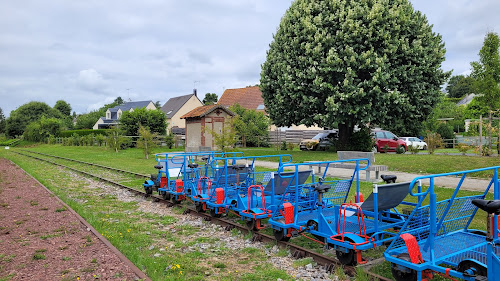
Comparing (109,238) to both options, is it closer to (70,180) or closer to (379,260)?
(379,260)

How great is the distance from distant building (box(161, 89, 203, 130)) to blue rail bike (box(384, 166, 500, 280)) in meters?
64.0

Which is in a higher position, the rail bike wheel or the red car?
the red car

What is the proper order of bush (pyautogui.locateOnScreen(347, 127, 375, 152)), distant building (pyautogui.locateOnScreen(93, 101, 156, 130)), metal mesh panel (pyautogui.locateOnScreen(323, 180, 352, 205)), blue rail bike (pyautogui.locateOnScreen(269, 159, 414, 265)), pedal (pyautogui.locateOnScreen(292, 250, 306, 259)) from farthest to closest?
1. distant building (pyautogui.locateOnScreen(93, 101, 156, 130))
2. bush (pyautogui.locateOnScreen(347, 127, 375, 152))
3. metal mesh panel (pyautogui.locateOnScreen(323, 180, 352, 205))
4. pedal (pyautogui.locateOnScreen(292, 250, 306, 259))
5. blue rail bike (pyautogui.locateOnScreen(269, 159, 414, 265))

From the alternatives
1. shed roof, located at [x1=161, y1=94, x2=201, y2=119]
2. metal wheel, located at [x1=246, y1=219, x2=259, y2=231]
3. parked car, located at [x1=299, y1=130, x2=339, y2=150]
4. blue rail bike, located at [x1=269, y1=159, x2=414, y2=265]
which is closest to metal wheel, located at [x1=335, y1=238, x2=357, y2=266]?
blue rail bike, located at [x1=269, y1=159, x2=414, y2=265]

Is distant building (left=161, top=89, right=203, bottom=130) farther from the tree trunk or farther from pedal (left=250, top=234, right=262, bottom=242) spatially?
pedal (left=250, top=234, right=262, bottom=242)

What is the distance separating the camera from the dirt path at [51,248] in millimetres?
5379

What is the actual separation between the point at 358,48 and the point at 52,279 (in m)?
18.7

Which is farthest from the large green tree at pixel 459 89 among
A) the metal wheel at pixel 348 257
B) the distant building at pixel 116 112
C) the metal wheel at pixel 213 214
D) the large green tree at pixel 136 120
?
the metal wheel at pixel 348 257

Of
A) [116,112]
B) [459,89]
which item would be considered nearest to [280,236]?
[116,112]

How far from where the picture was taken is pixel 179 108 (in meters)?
68.8

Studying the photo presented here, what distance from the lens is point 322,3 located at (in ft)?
71.3

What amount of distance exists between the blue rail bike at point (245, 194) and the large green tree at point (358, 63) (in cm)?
1161

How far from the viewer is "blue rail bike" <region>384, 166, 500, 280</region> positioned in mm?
4195

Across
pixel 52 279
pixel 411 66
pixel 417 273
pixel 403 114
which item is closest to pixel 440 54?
pixel 411 66
